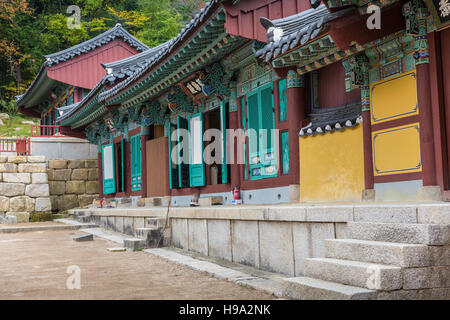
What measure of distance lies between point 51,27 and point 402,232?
33357 millimetres

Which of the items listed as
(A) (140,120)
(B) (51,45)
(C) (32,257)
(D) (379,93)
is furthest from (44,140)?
(D) (379,93)

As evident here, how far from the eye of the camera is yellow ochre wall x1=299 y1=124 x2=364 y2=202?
25.5 ft

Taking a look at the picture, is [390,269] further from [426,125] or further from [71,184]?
[71,184]

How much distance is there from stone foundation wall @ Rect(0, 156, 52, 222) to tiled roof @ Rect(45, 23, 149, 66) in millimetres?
5031

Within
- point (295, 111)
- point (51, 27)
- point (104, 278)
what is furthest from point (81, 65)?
point (104, 278)

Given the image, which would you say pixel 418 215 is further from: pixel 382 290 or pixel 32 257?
pixel 32 257

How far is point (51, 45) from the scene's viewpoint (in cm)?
3472

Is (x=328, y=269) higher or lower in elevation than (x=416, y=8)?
lower

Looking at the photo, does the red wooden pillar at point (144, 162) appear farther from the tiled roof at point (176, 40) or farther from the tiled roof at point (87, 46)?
the tiled roof at point (87, 46)

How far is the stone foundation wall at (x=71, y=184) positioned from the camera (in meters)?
24.2

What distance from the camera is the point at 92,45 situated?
2573 cm

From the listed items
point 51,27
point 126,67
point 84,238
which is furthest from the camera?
point 51,27

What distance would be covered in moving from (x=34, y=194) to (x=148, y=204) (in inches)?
329

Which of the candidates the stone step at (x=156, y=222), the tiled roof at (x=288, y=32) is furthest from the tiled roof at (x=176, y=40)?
the stone step at (x=156, y=222)
